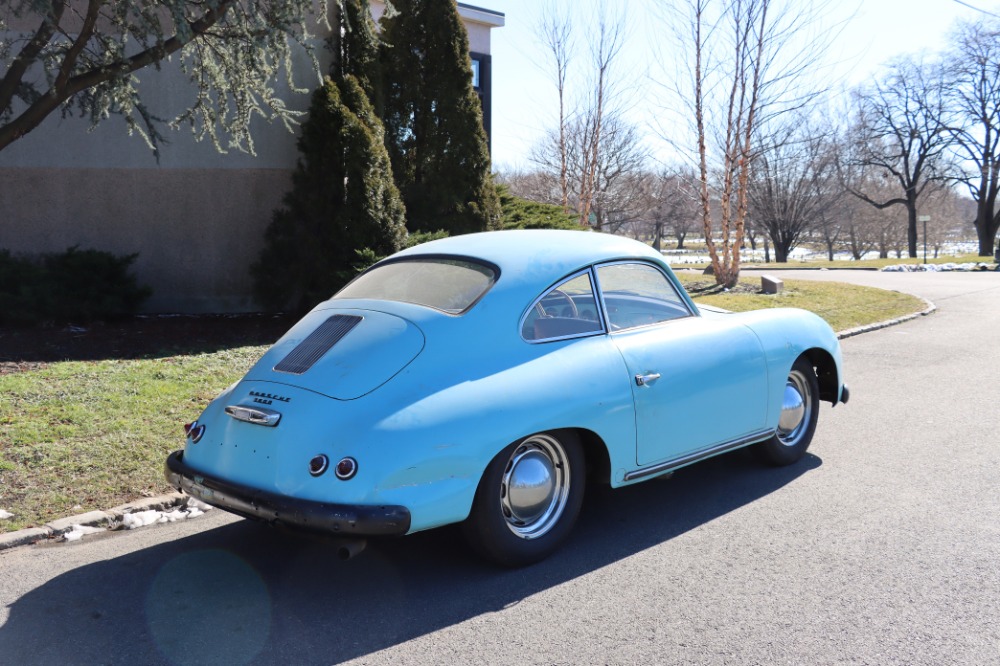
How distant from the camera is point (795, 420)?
18.6 feet

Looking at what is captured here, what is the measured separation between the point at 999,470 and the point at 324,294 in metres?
7.74

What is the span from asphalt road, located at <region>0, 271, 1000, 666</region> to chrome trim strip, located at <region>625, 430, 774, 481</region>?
32cm

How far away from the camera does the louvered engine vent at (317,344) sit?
4059 millimetres

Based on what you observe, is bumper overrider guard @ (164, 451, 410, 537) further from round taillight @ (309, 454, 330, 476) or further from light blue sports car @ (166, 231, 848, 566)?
round taillight @ (309, 454, 330, 476)

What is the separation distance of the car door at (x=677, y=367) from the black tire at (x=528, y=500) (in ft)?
1.50

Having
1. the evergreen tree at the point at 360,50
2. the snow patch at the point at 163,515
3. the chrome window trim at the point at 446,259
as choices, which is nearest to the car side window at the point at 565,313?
the chrome window trim at the point at 446,259

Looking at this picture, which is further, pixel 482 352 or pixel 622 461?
pixel 622 461

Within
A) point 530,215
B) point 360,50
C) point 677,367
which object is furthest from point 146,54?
point 530,215

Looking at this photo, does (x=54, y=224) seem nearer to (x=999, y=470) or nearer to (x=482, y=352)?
(x=482, y=352)

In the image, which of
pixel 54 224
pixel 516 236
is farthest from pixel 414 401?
pixel 54 224

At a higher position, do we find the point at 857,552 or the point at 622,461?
the point at 622,461

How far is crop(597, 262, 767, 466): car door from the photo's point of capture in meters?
4.48

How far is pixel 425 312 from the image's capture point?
163 inches

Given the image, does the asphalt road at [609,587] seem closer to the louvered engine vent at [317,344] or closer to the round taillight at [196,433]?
the round taillight at [196,433]
